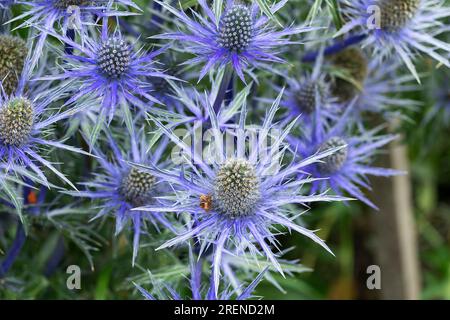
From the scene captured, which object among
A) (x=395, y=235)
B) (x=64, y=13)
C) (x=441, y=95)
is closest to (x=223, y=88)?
(x=64, y=13)

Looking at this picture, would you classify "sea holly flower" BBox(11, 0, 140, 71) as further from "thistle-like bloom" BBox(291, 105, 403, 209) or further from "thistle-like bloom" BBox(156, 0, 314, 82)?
"thistle-like bloom" BBox(291, 105, 403, 209)

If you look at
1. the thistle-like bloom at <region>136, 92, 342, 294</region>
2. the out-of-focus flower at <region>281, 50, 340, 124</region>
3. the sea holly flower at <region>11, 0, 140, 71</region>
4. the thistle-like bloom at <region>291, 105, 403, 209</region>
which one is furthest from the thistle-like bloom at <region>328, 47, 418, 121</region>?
the sea holly flower at <region>11, 0, 140, 71</region>

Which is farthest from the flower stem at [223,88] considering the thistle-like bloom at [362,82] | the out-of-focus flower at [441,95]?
the out-of-focus flower at [441,95]

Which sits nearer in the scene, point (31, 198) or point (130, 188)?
point (130, 188)

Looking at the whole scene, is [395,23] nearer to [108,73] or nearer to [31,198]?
[108,73]

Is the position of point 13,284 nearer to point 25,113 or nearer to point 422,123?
A: point 25,113

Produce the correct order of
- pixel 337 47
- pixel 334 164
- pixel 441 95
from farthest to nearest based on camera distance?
1. pixel 441 95
2. pixel 337 47
3. pixel 334 164
